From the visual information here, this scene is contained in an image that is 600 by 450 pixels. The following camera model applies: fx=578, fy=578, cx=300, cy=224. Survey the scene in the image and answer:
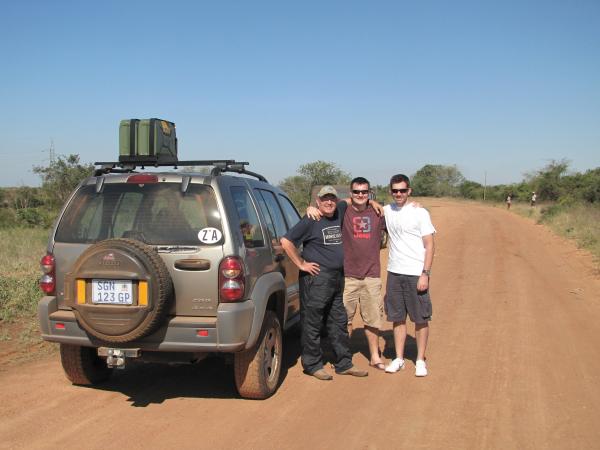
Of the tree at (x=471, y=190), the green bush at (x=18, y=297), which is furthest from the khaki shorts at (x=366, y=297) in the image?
the tree at (x=471, y=190)

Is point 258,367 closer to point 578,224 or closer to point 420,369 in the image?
point 420,369

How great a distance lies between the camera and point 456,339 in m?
7.17

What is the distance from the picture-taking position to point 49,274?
4.67 m

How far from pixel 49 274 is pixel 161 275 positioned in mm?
1084

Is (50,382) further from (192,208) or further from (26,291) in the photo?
(26,291)

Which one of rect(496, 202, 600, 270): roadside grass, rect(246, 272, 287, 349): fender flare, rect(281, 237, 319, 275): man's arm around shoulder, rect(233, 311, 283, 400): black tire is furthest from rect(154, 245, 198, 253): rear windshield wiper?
rect(496, 202, 600, 270): roadside grass

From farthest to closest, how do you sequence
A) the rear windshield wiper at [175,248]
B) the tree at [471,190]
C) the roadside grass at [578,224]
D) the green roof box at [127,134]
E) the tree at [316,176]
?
the tree at [471,190] → the tree at [316,176] → the roadside grass at [578,224] → the green roof box at [127,134] → the rear windshield wiper at [175,248]

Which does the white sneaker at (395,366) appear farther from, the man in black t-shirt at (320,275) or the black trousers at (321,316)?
the black trousers at (321,316)

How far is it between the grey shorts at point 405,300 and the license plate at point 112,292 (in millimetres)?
2670

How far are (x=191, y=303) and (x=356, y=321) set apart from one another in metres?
4.45

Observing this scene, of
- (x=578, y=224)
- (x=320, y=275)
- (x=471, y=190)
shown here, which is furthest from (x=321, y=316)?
(x=471, y=190)

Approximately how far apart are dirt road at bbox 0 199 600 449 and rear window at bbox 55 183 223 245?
4.64 feet

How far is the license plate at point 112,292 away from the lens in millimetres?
4277

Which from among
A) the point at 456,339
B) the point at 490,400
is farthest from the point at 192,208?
the point at 456,339
